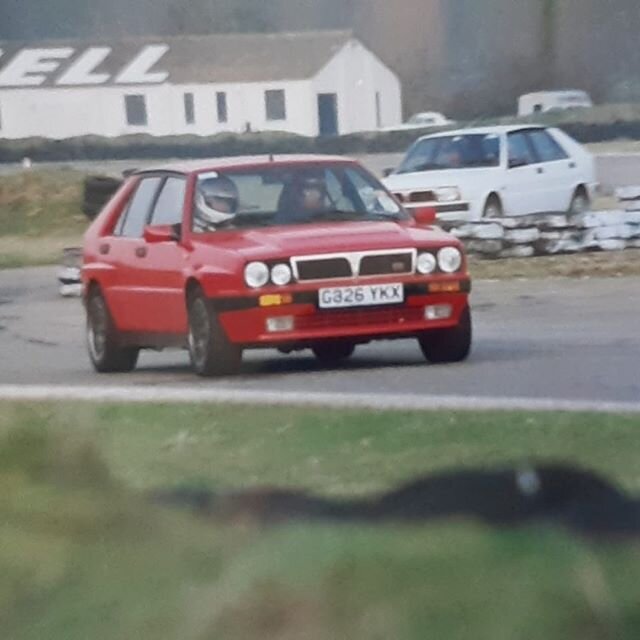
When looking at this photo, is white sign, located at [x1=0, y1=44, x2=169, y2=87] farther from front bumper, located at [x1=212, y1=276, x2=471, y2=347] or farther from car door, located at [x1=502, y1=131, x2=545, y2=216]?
car door, located at [x1=502, y1=131, x2=545, y2=216]

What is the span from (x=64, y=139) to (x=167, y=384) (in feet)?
2.68

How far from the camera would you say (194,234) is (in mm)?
11070

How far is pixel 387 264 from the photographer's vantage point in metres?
11.3

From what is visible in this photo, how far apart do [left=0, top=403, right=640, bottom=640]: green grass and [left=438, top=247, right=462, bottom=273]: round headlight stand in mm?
846

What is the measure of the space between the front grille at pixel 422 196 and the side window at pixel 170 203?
2.45 feet

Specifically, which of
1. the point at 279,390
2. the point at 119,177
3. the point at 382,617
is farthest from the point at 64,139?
the point at 382,617

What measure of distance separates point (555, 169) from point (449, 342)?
0.69 meters

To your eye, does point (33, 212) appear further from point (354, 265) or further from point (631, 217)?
point (631, 217)

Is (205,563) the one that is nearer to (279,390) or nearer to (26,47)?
(279,390)

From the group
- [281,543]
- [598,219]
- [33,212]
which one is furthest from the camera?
[598,219]

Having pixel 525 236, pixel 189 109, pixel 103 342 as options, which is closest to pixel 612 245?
pixel 525 236

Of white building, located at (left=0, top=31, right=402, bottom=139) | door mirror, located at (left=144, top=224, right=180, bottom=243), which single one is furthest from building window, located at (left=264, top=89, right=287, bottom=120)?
door mirror, located at (left=144, top=224, right=180, bottom=243)

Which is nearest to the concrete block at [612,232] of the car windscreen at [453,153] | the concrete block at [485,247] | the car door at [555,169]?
the car door at [555,169]

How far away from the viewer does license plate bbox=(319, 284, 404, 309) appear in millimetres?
11062
